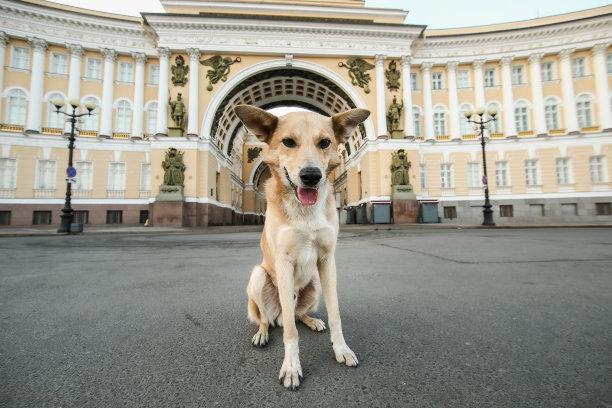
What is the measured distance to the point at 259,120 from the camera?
72.7 inches

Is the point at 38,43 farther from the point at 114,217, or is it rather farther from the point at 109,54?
the point at 114,217

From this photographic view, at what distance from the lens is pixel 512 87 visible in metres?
24.7

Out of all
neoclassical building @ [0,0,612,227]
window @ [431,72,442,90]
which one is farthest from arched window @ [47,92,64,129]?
window @ [431,72,442,90]

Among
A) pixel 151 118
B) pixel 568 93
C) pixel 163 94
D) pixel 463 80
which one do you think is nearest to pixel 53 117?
pixel 151 118

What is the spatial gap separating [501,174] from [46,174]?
37535 millimetres

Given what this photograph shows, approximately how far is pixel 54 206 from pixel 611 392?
27951 millimetres

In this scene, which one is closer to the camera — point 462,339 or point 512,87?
point 462,339

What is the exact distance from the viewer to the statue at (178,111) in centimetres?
1952

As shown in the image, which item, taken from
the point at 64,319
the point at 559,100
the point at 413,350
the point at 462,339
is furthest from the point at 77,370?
the point at 559,100

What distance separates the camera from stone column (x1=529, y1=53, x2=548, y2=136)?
2395 centimetres

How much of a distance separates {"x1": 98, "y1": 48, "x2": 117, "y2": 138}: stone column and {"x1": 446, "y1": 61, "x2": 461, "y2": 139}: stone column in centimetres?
2896

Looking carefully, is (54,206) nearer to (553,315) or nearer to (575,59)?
(553,315)

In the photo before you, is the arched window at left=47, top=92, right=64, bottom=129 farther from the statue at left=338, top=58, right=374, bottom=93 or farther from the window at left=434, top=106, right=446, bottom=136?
the window at left=434, top=106, right=446, bottom=136

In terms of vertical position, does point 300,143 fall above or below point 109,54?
below
